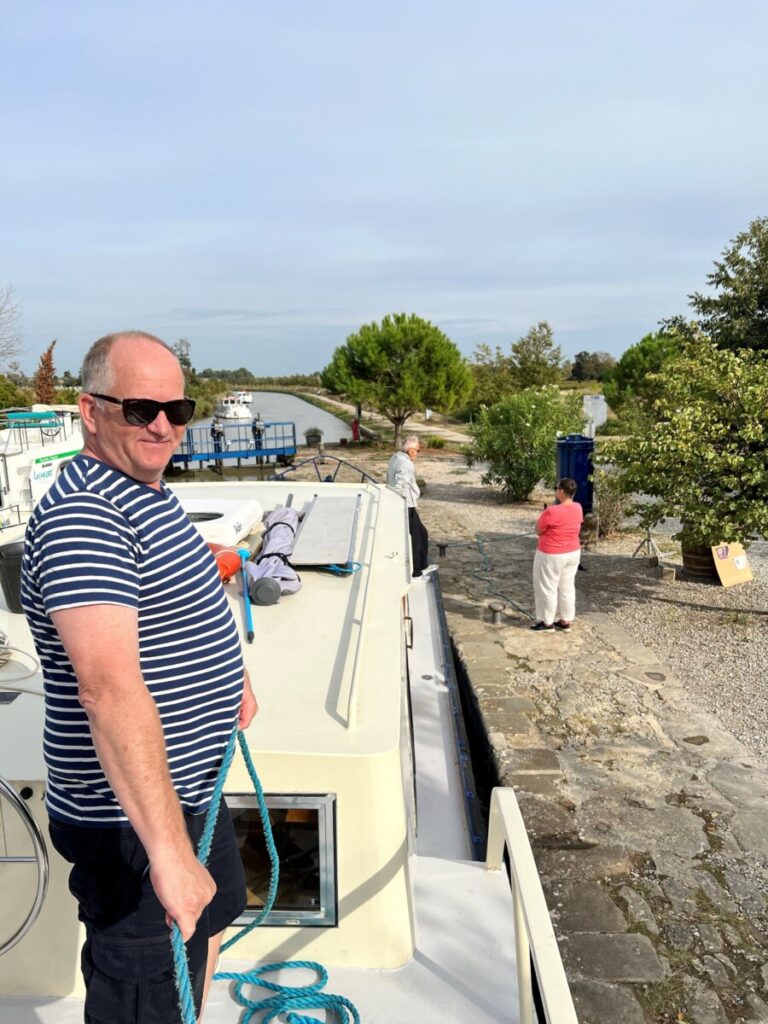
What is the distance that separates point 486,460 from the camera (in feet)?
52.7

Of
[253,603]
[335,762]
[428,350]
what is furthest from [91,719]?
Result: [428,350]

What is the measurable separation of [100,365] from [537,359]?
30.2 meters

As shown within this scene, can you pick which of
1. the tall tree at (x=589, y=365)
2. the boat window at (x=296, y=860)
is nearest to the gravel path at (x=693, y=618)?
the boat window at (x=296, y=860)

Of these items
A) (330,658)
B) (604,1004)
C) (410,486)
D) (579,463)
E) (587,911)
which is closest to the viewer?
(330,658)

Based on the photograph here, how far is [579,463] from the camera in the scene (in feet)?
36.7

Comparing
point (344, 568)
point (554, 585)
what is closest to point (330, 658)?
point (344, 568)

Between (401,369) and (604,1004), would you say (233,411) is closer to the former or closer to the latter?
(401,369)

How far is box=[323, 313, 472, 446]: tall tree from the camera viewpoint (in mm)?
26672

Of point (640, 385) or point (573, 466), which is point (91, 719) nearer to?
point (573, 466)

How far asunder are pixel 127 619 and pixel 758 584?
9.20 m

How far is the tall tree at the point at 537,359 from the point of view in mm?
29906

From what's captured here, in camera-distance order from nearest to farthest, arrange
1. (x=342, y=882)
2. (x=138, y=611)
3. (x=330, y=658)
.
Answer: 1. (x=138, y=611)
2. (x=342, y=882)
3. (x=330, y=658)

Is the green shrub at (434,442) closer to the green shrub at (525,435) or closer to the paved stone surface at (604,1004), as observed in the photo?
the green shrub at (525,435)

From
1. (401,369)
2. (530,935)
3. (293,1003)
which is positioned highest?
(401,369)
